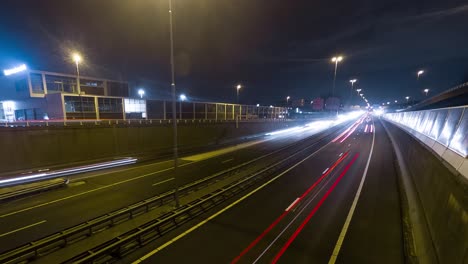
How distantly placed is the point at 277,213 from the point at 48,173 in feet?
77.1

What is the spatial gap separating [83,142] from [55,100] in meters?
23.9

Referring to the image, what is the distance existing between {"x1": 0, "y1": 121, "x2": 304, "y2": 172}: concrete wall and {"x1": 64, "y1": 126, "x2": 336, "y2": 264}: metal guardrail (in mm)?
22468

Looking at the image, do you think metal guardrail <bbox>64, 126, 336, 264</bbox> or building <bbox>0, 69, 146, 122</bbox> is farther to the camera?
building <bbox>0, 69, 146, 122</bbox>

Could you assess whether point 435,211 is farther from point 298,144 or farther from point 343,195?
point 298,144

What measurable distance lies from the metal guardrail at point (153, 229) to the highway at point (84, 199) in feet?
7.69

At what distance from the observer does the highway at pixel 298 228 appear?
8172 mm

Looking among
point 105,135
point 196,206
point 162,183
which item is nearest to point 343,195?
point 196,206

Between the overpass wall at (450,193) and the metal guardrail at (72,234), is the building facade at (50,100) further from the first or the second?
the overpass wall at (450,193)

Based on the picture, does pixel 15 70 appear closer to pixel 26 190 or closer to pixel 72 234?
pixel 26 190

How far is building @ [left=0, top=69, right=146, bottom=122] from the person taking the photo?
41.6 meters

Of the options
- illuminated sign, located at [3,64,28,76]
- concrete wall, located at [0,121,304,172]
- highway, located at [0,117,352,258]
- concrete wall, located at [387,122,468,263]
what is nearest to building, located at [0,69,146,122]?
illuminated sign, located at [3,64,28,76]

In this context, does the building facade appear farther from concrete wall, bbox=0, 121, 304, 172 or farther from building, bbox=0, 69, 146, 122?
concrete wall, bbox=0, 121, 304, 172

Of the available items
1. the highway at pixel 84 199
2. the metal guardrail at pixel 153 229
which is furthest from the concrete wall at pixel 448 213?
the highway at pixel 84 199

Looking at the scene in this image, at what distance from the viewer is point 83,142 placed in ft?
87.2
